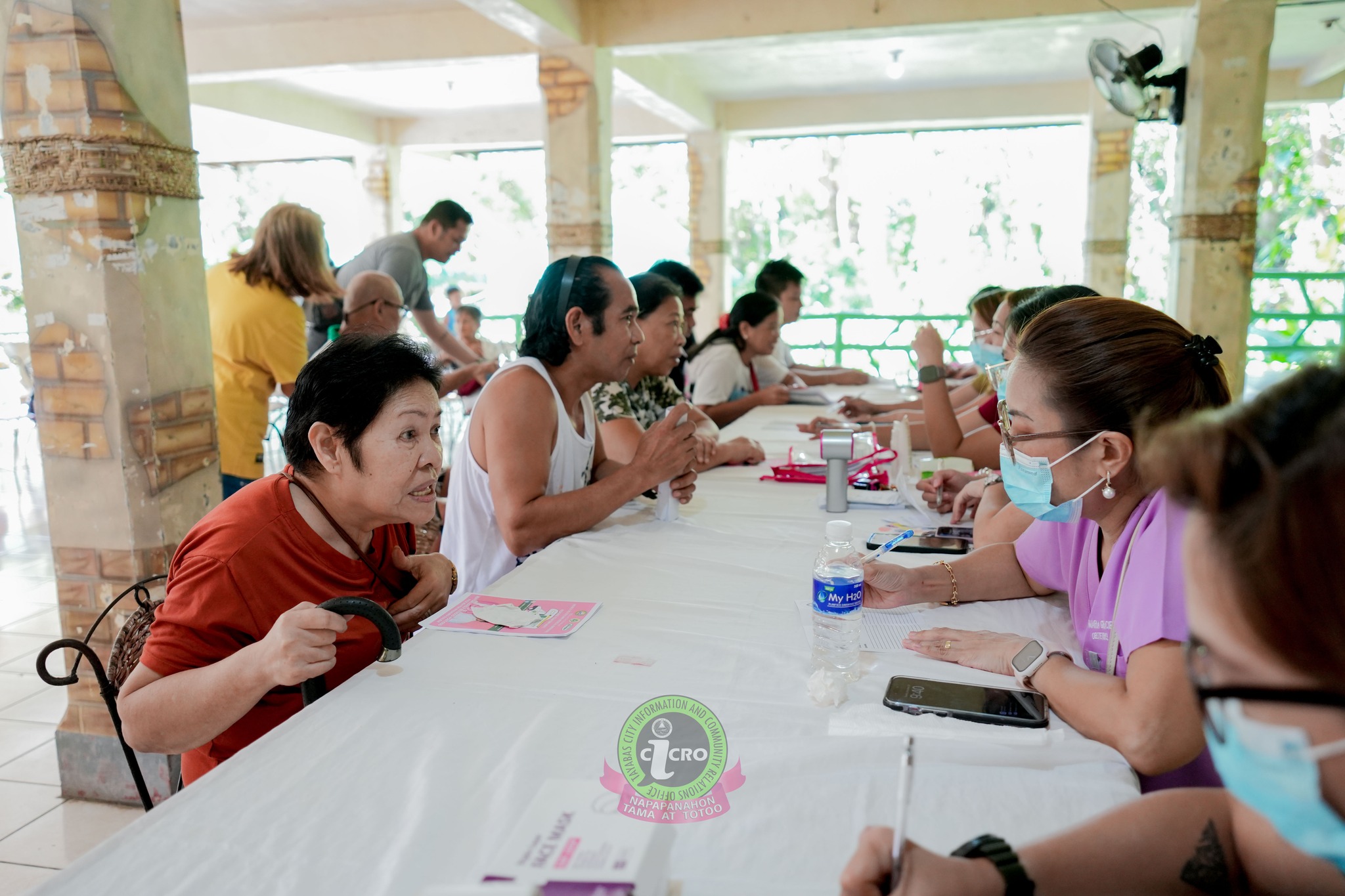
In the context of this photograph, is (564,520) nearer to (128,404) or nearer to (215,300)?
(128,404)

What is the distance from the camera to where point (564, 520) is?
7.18 ft

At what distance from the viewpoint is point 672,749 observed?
3.85 feet

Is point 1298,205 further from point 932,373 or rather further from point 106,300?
point 106,300

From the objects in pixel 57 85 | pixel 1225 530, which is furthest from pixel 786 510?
pixel 57 85

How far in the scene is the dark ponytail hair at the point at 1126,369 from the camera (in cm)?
131

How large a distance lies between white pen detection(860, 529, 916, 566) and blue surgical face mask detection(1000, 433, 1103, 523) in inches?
12.7

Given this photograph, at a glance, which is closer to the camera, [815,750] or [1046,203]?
[815,750]

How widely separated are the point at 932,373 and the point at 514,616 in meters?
2.07

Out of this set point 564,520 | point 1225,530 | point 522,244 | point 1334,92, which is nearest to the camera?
point 1225,530

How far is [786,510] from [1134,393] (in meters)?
1.26

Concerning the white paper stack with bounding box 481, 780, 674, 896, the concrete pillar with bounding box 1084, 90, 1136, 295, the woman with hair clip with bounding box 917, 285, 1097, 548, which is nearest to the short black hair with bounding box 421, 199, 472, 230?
the woman with hair clip with bounding box 917, 285, 1097, 548

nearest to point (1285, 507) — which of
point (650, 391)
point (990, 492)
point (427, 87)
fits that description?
point (990, 492)

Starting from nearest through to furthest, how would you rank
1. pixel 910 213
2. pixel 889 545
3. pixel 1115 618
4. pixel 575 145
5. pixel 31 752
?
pixel 1115 618, pixel 889 545, pixel 31 752, pixel 575 145, pixel 910 213

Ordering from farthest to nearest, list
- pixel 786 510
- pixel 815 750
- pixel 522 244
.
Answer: pixel 522 244
pixel 786 510
pixel 815 750
